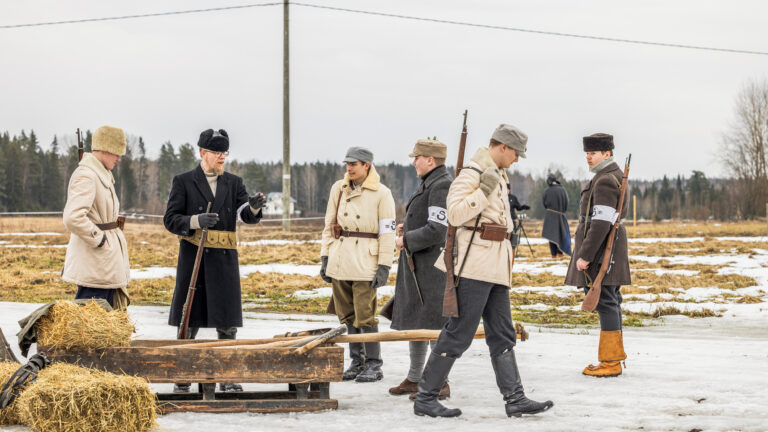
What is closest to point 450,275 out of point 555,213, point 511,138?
point 511,138

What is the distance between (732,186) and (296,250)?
54.5 meters

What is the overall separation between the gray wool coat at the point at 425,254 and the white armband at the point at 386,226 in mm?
468

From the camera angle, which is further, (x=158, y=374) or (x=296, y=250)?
(x=296, y=250)

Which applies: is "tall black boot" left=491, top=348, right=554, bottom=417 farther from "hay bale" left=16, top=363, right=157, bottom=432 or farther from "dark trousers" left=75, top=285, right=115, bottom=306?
"dark trousers" left=75, top=285, right=115, bottom=306

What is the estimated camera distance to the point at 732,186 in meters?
69.2

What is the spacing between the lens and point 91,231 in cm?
614

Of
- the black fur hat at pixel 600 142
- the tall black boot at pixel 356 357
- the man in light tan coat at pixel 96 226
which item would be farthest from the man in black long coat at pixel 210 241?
the black fur hat at pixel 600 142

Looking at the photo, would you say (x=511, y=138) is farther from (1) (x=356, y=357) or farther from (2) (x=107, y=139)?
(2) (x=107, y=139)

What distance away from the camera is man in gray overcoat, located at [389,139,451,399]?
6.29m

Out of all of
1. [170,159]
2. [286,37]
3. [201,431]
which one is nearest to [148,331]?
[201,431]

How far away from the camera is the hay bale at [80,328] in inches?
208

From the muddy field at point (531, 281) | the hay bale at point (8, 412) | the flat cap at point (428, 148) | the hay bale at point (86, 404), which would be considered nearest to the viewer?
the hay bale at point (86, 404)

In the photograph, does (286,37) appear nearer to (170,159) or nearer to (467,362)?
(467,362)

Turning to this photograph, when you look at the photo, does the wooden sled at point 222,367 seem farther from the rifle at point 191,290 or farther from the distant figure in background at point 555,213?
the distant figure in background at point 555,213
